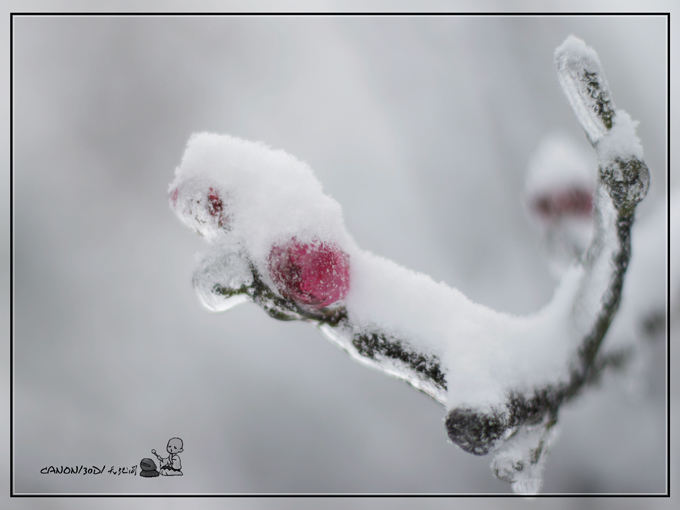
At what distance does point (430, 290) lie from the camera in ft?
1.26

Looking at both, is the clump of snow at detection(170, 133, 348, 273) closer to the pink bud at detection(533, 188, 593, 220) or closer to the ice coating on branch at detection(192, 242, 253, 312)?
the ice coating on branch at detection(192, 242, 253, 312)

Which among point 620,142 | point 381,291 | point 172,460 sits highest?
point 620,142

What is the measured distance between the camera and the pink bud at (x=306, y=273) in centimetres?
34

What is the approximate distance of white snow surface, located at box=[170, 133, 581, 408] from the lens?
341mm

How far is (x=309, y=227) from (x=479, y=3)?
1.36 m

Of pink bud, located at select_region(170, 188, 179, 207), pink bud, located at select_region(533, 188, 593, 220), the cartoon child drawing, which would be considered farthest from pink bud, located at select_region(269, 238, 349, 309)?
the cartoon child drawing

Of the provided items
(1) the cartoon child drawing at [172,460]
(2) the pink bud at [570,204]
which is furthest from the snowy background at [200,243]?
(2) the pink bud at [570,204]

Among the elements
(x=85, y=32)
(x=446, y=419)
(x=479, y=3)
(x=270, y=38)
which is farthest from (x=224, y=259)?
(x=85, y=32)

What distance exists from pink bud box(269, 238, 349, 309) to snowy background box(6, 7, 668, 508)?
143cm

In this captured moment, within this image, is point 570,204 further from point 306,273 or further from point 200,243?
point 200,243

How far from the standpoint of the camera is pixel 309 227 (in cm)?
36

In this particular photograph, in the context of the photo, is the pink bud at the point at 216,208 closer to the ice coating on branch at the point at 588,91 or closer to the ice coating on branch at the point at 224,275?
the ice coating on branch at the point at 224,275

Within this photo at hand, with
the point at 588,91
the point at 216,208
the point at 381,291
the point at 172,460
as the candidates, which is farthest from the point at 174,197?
the point at 172,460

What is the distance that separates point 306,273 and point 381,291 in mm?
71
